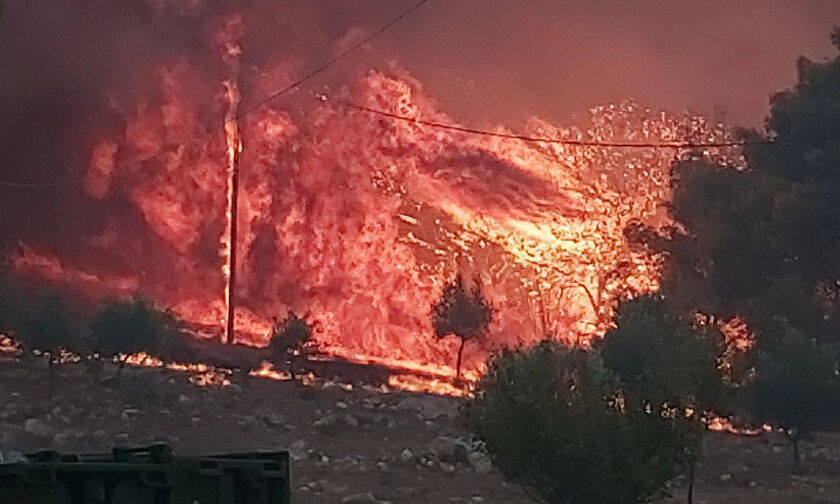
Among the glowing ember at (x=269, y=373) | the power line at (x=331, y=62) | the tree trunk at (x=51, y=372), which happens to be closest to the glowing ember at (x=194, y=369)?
the glowing ember at (x=269, y=373)

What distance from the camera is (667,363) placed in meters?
19.0

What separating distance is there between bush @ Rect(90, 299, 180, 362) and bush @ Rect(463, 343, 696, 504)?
13849 mm

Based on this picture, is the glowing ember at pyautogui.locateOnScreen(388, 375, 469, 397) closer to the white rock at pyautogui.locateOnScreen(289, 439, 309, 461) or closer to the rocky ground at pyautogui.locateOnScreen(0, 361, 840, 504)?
the rocky ground at pyautogui.locateOnScreen(0, 361, 840, 504)

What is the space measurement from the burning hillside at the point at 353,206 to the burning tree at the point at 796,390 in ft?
60.4

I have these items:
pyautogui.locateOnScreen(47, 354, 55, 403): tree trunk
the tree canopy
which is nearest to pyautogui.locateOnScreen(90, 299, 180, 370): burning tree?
pyautogui.locateOnScreen(47, 354, 55, 403): tree trunk

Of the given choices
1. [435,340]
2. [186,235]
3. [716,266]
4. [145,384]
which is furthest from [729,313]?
[186,235]

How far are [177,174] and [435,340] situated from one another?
34.5 ft

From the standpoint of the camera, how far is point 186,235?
4544 cm

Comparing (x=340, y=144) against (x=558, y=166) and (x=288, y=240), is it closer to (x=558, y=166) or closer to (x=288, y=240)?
(x=288, y=240)

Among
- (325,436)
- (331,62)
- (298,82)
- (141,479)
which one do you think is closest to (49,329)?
(325,436)

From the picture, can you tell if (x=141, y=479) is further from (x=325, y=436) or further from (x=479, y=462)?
(x=325, y=436)

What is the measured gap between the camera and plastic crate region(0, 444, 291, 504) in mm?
9961

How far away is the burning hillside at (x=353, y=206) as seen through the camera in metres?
44.5

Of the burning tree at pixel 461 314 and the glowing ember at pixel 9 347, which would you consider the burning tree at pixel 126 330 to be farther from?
the burning tree at pixel 461 314
